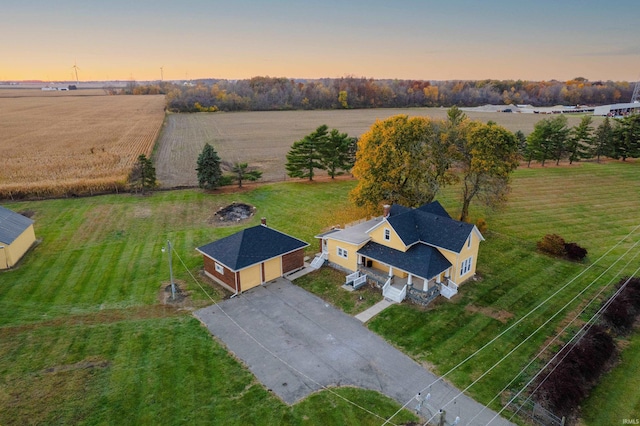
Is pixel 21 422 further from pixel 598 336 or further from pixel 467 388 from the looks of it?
pixel 598 336

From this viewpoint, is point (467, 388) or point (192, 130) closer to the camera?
point (467, 388)

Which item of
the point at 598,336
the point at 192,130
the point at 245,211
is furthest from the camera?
the point at 192,130

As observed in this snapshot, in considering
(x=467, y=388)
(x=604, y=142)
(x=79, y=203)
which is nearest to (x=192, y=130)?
(x=79, y=203)

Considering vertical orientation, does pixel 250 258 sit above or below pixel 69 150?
below

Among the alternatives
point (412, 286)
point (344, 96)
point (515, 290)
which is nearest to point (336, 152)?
point (412, 286)

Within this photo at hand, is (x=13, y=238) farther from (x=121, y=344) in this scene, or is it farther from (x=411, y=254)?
(x=411, y=254)

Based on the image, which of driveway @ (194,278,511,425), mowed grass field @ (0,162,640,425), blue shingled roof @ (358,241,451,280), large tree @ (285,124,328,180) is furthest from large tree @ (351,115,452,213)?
large tree @ (285,124,328,180)

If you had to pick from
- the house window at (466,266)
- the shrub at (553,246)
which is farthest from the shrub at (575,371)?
the shrub at (553,246)
